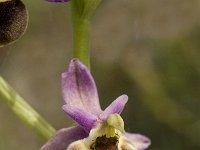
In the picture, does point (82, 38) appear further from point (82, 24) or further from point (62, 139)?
point (62, 139)

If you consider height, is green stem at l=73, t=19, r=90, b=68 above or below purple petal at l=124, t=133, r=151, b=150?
above

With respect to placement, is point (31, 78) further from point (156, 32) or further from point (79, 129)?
point (79, 129)

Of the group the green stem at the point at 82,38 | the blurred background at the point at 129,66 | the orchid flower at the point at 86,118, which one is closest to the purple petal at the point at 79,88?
the orchid flower at the point at 86,118

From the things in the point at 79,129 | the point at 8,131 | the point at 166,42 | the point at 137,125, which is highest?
the point at 79,129

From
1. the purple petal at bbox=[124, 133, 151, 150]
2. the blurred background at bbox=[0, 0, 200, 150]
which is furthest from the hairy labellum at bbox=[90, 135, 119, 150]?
the blurred background at bbox=[0, 0, 200, 150]

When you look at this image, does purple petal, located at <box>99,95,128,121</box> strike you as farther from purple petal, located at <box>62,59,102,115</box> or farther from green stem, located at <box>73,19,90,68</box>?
green stem, located at <box>73,19,90,68</box>

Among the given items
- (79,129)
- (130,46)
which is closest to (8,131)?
(130,46)

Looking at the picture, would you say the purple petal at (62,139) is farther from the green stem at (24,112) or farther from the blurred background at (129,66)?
the blurred background at (129,66)
